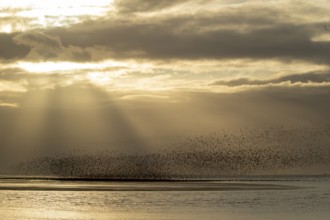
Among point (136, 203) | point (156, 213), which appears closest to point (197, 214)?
point (156, 213)

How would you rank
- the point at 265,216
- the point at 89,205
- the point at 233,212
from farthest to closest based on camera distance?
1. the point at 89,205
2. the point at 233,212
3. the point at 265,216

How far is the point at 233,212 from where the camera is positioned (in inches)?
2130

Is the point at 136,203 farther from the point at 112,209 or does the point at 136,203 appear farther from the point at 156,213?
the point at 156,213

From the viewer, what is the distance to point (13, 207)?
189 feet

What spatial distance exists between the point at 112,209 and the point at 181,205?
317 inches

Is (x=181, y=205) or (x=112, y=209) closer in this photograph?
(x=112, y=209)

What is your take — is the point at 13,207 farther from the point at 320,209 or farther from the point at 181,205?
the point at 320,209

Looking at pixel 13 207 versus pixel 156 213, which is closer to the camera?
pixel 156 213

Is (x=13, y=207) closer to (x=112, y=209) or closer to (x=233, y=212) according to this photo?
(x=112, y=209)

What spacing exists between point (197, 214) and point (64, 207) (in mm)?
14056

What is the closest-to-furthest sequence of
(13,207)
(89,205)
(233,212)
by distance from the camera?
(233,212), (13,207), (89,205)

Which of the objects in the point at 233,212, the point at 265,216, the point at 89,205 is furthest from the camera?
the point at 89,205

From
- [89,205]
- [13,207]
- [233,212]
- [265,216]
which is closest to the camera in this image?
[265,216]

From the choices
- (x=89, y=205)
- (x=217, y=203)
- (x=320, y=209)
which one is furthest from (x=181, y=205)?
(x=320, y=209)
